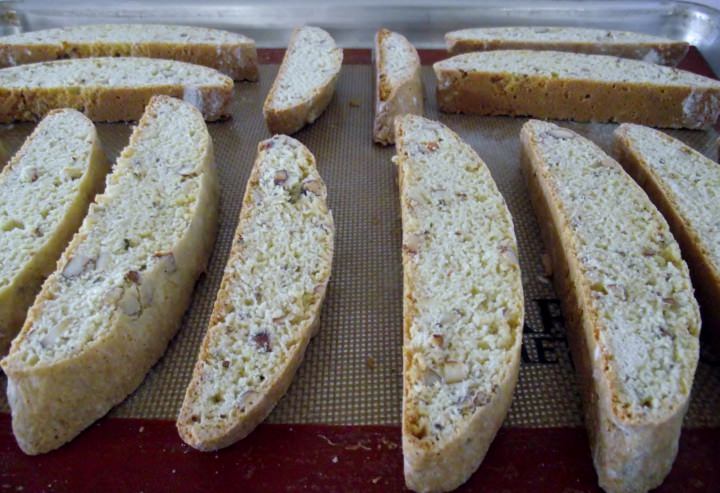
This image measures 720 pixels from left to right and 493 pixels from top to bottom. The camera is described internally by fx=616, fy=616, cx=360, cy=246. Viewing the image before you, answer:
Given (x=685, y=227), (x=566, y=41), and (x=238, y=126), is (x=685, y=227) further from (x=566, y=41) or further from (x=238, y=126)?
(x=238, y=126)

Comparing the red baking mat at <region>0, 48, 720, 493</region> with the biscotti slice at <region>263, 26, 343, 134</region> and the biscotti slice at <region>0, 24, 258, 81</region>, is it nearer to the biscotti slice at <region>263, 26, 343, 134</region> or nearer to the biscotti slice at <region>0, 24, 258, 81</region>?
the biscotti slice at <region>263, 26, 343, 134</region>

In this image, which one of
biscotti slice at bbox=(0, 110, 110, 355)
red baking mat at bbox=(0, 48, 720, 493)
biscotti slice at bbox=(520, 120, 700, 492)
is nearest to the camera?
biscotti slice at bbox=(520, 120, 700, 492)

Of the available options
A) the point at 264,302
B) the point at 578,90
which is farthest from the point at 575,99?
the point at 264,302

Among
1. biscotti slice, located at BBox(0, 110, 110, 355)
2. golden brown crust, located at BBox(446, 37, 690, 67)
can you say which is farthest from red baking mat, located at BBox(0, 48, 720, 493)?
golden brown crust, located at BBox(446, 37, 690, 67)

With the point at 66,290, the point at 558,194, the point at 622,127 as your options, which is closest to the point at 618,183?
the point at 558,194

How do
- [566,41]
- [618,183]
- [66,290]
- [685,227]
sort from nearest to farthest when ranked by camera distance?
[66,290] → [685,227] → [618,183] → [566,41]

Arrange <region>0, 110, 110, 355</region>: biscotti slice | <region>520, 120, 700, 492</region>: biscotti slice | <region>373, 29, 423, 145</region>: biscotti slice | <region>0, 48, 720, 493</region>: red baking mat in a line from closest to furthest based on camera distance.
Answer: <region>520, 120, 700, 492</region>: biscotti slice < <region>0, 48, 720, 493</region>: red baking mat < <region>0, 110, 110, 355</region>: biscotti slice < <region>373, 29, 423, 145</region>: biscotti slice

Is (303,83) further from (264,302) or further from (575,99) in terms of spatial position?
(264,302)
